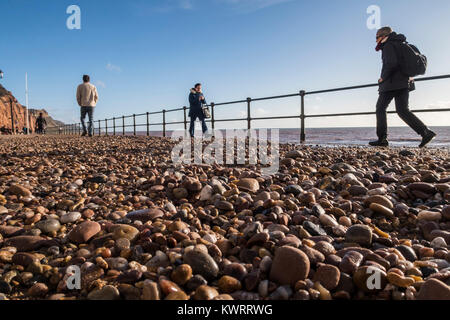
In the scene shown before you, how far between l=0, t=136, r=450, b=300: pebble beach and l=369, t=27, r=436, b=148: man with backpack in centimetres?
231

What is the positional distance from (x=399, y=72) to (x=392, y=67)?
7.8 inches

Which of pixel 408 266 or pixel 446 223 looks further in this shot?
pixel 446 223

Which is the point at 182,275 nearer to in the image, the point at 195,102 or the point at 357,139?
the point at 195,102

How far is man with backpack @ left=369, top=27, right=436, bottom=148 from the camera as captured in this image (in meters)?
4.52

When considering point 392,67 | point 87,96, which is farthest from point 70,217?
point 87,96

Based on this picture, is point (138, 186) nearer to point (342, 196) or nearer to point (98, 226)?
point (98, 226)

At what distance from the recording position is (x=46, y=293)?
1.17 meters

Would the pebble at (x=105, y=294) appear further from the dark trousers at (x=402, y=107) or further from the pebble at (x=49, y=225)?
the dark trousers at (x=402, y=107)

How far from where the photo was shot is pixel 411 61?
449cm

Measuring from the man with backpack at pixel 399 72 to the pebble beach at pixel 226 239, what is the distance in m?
2.31

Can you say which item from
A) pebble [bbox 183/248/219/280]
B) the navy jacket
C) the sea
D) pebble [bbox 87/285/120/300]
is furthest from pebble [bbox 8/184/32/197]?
the sea

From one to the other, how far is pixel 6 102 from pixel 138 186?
63.0m

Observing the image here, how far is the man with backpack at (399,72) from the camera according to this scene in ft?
14.8
